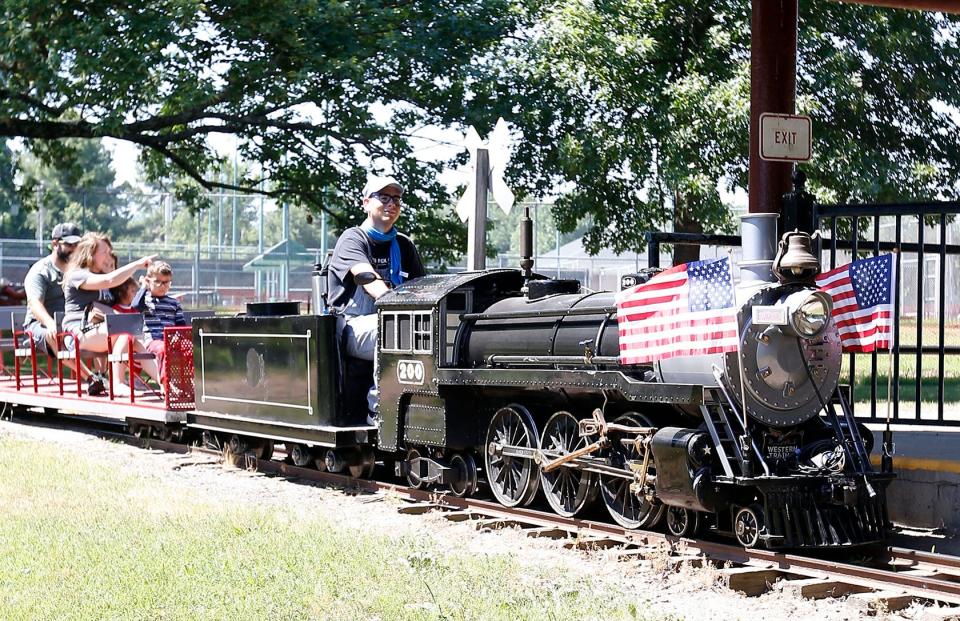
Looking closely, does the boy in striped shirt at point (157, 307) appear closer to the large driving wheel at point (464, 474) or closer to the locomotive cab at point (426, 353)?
the locomotive cab at point (426, 353)

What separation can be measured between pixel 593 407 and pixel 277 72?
11.5 m

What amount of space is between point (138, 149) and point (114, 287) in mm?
9453

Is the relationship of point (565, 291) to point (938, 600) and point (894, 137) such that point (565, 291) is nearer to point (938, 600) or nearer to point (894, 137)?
point (938, 600)

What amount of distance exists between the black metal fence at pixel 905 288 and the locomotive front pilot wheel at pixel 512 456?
165 cm

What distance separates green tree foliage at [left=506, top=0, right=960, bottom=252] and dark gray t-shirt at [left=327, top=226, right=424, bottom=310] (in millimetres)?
5546

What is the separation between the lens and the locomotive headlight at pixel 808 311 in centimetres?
654

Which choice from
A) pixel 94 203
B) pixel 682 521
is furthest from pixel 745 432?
pixel 94 203

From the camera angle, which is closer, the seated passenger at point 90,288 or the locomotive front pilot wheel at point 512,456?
the locomotive front pilot wheel at point 512,456

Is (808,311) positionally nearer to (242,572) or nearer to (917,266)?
(242,572)

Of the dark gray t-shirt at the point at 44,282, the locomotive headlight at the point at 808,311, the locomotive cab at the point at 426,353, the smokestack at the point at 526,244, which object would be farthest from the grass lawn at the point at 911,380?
the dark gray t-shirt at the point at 44,282

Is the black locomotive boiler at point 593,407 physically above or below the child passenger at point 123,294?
below

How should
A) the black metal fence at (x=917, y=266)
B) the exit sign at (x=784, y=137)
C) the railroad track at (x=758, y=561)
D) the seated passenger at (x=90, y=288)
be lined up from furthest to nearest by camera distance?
the seated passenger at (x=90, y=288), the exit sign at (x=784, y=137), the black metal fence at (x=917, y=266), the railroad track at (x=758, y=561)

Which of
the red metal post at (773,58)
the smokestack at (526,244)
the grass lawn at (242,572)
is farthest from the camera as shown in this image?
the smokestack at (526,244)

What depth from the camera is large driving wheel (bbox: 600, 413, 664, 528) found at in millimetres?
7129
